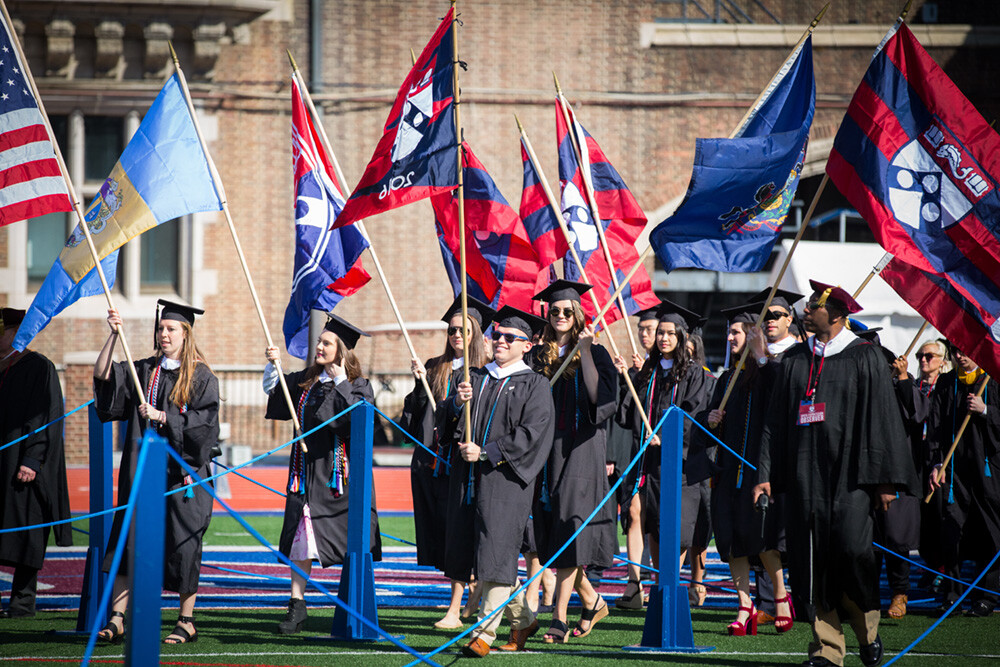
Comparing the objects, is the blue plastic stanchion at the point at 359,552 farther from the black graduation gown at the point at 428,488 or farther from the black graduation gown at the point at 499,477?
the black graduation gown at the point at 428,488

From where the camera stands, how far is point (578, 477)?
742 cm

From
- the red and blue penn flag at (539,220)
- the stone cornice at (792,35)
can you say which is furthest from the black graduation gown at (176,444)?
the stone cornice at (792,35)

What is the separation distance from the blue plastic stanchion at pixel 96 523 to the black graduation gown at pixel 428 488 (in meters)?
1.97

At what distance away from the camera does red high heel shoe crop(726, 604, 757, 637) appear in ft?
25.1

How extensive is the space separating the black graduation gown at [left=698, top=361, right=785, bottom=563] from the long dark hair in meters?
1.60

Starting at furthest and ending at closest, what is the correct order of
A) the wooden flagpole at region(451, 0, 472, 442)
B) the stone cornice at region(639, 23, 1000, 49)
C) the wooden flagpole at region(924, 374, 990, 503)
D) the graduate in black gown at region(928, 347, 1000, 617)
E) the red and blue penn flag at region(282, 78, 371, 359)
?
the stone cornice at region(639, 23, 1000, 49) → the graduate in black gown at region(928, 347, 1000, 617) → the wooden flagpole at region(924, 374, 990, 503) → the red and blue penn flag at region(282, 78, 371, 359) → the wooden flagpole at region(451, 0, 472, 442)

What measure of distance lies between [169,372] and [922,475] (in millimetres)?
5757

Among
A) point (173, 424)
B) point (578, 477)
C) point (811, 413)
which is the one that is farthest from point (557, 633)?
point (173, 424)

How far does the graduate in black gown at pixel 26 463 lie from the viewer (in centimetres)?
813

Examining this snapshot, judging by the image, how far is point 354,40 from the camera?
20.4 m

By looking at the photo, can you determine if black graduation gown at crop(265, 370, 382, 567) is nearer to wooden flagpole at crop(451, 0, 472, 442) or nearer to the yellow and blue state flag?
wooden flagpole at crop(451, 0, 472, 442)

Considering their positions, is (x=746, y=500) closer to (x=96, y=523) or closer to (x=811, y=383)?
(x=811, y=383)

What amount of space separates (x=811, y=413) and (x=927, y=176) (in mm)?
1698

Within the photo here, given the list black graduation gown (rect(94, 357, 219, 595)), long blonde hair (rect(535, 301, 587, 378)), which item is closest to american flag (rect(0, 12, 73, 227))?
black graduation gown (rect(94, 357, 219, 595))
